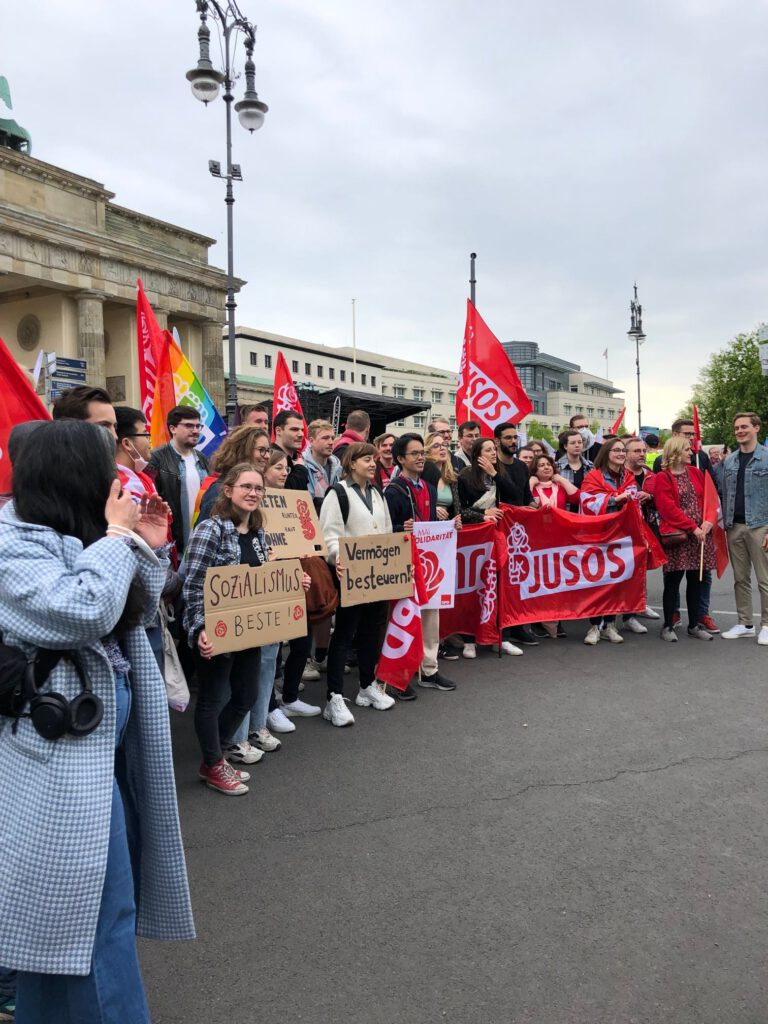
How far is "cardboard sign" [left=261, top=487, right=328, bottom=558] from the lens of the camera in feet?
17.4

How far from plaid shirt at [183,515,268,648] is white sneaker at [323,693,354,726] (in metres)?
1.55

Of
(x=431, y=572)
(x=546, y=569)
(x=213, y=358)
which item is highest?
(x=213, y=358)

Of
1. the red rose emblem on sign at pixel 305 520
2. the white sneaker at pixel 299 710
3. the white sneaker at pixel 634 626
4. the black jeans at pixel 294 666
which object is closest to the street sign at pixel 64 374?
the red rose emblem on sign at pixel 305 520

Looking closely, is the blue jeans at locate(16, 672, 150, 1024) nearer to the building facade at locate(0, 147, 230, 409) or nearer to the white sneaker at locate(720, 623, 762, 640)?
the white sneaker at locate(720, 623, 762, 640)

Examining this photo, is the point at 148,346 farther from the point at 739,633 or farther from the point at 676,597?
the point at 739,633

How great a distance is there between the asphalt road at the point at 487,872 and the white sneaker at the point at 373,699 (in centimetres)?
15


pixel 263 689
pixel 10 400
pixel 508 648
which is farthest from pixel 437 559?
pixel 10 400

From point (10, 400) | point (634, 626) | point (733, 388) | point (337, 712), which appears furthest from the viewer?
point (733, 388)

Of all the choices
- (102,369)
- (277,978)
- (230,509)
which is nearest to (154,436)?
(230,509)

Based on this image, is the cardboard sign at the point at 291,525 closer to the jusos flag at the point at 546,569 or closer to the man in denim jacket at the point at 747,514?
the jusos flag at the point at 546,569

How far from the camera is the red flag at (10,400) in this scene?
407cm

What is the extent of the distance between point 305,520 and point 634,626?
173 inches

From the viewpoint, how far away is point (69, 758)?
187 centimetres

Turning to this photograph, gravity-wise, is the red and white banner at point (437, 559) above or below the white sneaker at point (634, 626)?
above
